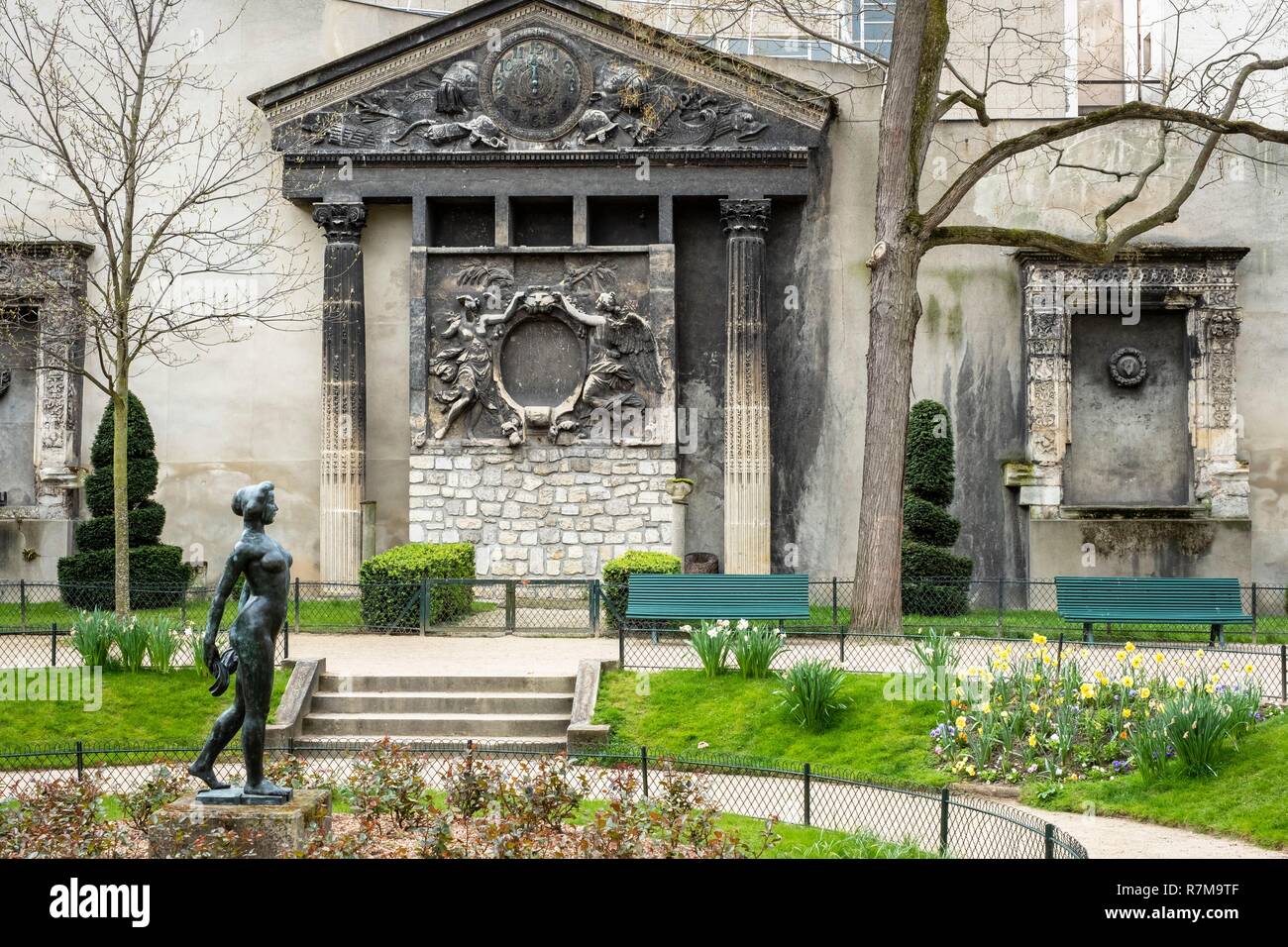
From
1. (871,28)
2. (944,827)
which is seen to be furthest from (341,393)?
(944,827)

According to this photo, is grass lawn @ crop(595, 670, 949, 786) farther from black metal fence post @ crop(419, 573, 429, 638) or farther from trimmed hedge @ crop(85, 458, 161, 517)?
trimmed hedge @ crop(85, 458, 161, 517)

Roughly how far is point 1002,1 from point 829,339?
20.8 feet

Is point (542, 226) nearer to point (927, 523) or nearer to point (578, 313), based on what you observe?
point (578, 313)

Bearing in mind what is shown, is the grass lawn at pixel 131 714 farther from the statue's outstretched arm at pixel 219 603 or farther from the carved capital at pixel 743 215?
the carved capital at pixel 743 215

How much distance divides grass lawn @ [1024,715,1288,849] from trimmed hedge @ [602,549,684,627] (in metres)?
7.73

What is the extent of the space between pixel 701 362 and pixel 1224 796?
14.0 metres

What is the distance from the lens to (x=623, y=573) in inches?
809

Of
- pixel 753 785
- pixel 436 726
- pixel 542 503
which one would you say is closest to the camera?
pixel 753 785

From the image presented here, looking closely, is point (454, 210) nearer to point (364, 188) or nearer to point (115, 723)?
point (364, 188)

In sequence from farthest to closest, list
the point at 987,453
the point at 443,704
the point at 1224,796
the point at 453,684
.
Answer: the point at 987,453
the point at 453,684
the point at 443,704
the point at 1224,796

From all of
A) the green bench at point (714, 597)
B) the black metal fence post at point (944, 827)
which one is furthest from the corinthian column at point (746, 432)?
the black metal fence post at point (944, 827)

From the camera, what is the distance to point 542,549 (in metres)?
24.4

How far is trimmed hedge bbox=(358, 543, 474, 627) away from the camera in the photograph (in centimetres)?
2062

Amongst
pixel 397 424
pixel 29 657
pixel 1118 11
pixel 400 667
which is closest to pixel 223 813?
pixel 400 667
